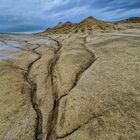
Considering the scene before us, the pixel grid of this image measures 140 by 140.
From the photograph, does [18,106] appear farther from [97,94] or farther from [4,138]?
[97,94]

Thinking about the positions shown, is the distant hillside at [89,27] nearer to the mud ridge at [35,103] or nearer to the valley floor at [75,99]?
the valley floor at [75,99]

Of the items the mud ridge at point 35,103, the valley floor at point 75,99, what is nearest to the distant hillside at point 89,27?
the valley floor at point 75,99

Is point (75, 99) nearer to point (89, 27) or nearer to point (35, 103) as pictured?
point (35, 103)

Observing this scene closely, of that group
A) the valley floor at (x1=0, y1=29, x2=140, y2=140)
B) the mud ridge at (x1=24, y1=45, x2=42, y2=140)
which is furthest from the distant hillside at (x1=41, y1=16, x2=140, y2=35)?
the mud ridge at (x1=24, y1=45, x2=42, y2=140)

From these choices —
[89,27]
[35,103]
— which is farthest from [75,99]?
[89,27]

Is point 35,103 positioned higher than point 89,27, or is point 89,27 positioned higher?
point 35,103

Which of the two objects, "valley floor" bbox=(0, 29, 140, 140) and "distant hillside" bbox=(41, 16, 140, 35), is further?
"distant hillside" bbox=(41, 16, 140, 35)

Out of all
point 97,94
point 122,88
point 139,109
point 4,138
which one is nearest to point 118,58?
point 122,88

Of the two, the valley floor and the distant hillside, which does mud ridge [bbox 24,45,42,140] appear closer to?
the valley floor
